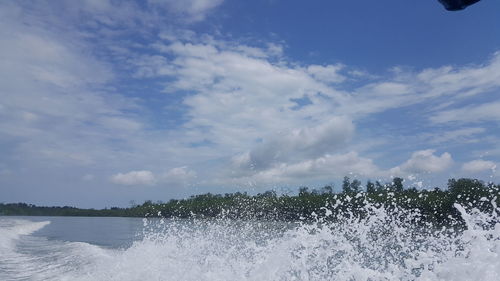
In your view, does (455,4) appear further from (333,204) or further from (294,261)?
(333,204)

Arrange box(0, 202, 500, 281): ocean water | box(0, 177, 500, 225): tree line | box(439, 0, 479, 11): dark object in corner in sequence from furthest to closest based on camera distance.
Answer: box(0, 177, 500, 225): tree line, box(0, 202, 500, 281): ocean water, box(439, 0, 479, 11): dark object in corner

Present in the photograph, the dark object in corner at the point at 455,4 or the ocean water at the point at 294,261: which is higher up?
the dark object in corner at the point at 455,4

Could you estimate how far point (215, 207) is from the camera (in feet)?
266

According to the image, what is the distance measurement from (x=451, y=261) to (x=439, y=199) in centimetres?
5030

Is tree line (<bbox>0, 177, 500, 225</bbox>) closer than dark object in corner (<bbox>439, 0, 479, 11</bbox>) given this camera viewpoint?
No

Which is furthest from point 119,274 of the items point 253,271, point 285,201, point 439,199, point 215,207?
point 215,207

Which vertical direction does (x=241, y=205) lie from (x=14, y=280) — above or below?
above

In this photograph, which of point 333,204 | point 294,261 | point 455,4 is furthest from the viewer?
point 333,204

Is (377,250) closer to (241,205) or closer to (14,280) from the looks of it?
(14,280)

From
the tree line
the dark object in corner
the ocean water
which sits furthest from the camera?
the tree line

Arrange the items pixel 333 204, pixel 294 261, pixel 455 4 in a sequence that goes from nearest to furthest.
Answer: pixel 455 4, pixel 294 261, pixel 333 204

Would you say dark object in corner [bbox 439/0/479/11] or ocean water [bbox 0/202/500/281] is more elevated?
dark object in corner [bbox 439/0/479/11]

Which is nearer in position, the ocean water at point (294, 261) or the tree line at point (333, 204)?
the ocean water at point (294, 261)

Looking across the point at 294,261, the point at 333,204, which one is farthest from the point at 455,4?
the point at 333,204
